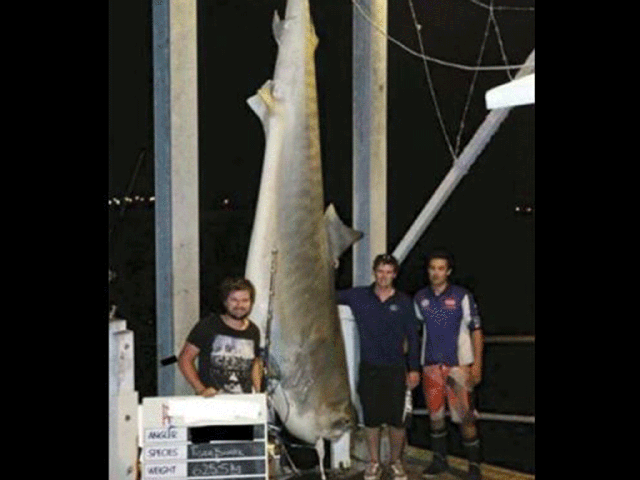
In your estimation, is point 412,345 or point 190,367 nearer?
point 190,367

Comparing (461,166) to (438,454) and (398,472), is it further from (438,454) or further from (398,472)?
(398,472)

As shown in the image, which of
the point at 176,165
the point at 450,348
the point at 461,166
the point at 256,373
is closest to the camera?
the point at 256,373

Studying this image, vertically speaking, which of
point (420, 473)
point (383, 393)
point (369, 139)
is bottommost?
point (420, 473)

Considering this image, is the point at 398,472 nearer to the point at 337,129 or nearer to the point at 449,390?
the point at 449,390

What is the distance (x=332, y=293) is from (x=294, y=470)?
0.78 m

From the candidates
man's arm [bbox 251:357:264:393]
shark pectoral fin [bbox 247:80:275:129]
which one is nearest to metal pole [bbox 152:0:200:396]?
shark pectoral fin [bbox 247:80:275:129]

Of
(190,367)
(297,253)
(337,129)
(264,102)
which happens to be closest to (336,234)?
(297,253)

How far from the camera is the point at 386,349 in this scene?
4.49 metres

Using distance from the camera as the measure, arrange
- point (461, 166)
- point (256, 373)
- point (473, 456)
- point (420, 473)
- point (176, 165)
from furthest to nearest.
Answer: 1. point (461, 166)
2. point (420, 473)
3. point (473, 456)
4. point (176, 165)
5. point (256, 373)

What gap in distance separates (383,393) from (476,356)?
0.42 metres

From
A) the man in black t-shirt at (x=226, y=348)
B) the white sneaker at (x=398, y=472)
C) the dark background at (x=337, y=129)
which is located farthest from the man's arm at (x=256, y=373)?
the dark background at (x=337, y=129)

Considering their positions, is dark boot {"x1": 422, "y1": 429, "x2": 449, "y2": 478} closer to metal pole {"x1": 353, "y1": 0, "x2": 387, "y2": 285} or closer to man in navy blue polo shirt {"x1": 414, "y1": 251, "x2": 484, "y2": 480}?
man in navy blue polo shirt {"x1": 414, "y1": 251, "x2": 484, "y2": 480}

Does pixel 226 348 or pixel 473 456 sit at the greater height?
pixel 226 348

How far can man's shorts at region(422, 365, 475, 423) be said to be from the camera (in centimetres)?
448
